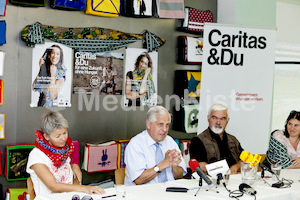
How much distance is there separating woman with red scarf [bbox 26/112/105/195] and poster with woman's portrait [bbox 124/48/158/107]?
1.82m

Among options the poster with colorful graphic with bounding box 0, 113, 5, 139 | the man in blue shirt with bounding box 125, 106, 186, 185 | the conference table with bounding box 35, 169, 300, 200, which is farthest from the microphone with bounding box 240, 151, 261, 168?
the poster with colorful graphic with bounding box 0, 113, 5, 139

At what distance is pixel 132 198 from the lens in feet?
8.69

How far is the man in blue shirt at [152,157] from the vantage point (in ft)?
10.8

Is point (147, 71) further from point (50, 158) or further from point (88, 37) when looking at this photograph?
point (50, 158)

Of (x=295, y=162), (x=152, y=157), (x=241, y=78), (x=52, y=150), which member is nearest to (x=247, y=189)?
(x=152, y=157)

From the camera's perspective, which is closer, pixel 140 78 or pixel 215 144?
pixel 215 144

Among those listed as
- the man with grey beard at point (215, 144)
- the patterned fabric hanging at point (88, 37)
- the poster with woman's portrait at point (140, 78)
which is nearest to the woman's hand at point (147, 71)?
the poster with woman's portrait at point (140, 78)

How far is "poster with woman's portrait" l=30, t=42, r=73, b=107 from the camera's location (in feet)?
14.3

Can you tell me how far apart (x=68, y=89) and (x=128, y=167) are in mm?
1545

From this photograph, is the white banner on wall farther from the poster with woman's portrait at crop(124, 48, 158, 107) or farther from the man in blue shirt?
the man in blue shirt

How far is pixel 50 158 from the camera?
122 inches

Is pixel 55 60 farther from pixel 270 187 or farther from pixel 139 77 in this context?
pixel 270 187

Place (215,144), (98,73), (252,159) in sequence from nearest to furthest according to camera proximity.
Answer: (252,159), (215,144), (98,73)

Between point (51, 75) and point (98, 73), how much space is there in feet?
1.83
